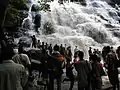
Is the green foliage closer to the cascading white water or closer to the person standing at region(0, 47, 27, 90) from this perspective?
the cascading white water

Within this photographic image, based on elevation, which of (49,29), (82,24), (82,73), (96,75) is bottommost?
(96,75)

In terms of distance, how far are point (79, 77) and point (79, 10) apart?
36.4 metres

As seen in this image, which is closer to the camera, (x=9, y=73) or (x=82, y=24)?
(x=9, y=73)

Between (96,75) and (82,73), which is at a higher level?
(82,73)

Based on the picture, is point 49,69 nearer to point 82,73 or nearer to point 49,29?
point 82,73

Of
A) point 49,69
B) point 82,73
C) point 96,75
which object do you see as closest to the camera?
point 82,73

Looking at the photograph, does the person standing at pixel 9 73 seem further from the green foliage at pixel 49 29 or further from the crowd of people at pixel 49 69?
the green foliage at pixel 49 29

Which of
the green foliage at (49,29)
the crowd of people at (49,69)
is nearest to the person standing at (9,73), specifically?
the crowd of people at (49,69)

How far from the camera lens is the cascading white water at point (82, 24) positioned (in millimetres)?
35312

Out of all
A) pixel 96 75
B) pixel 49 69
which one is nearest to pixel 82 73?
pixel 96 75

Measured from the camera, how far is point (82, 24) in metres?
39.9

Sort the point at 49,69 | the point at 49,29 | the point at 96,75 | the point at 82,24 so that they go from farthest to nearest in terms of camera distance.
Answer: the point at 82,24 → the point at 49,29 → the point at 49,69 → the point at 96,75

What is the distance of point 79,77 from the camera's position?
9.07 meters

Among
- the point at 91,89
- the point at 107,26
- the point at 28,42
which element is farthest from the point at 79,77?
the point at 107,26
